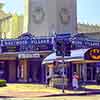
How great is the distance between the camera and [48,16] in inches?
2692

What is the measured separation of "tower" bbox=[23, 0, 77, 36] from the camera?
224 ft

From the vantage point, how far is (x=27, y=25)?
69.9 meters

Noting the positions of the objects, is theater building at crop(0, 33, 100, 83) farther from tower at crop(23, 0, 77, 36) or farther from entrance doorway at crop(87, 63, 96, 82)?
tower at crop(23, 0, 77, 36)

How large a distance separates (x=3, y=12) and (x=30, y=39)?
147 feet

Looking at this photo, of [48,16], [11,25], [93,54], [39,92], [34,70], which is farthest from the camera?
[11,25]

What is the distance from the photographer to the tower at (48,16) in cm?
6819

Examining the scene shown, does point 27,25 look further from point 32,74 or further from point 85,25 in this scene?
point 85,25

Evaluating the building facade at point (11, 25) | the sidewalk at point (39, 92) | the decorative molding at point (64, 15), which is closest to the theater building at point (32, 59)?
the decorative molding at point (64, 15)

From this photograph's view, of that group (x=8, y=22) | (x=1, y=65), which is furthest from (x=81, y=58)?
(x=8, y=22)

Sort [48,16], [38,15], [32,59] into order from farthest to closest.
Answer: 1. [48,16]
2. [38,15]
3. [32,59]

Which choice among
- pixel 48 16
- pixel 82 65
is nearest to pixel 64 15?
pixel 48 16

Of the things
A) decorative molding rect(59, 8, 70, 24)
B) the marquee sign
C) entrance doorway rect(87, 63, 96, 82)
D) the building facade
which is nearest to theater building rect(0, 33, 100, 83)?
entrance doorway rect(87, 63, 96, 82)

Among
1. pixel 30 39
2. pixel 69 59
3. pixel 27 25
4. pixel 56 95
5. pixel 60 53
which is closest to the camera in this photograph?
pixel 56 95

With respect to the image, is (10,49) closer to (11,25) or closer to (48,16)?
(48,16)
